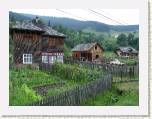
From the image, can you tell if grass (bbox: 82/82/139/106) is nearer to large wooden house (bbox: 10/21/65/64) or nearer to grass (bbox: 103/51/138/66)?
grass (bbox: 103/51/138/66)

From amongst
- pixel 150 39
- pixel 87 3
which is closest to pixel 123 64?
pixel 150 39

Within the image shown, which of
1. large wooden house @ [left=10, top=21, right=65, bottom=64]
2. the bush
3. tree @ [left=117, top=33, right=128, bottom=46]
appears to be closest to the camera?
the bush

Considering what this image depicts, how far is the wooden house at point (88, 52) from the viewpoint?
557cm

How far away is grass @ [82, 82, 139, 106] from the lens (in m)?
5.48

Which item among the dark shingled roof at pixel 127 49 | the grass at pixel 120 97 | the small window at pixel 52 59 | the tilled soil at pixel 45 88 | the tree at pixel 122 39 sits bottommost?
the grass at pixel 120 97

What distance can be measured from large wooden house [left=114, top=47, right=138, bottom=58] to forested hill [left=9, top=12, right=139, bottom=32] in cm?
22

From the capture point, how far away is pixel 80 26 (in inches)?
221

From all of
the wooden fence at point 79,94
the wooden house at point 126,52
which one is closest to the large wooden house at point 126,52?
the wooden house at point 126,52

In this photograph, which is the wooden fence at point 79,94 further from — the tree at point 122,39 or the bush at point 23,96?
the tree at point 122,39

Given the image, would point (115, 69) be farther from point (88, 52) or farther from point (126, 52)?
point (88, 52)

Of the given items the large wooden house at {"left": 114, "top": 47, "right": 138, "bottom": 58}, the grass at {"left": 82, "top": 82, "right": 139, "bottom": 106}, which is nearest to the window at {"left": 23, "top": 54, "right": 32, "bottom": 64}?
the grass at {"left": 82, "top": 82, "right": 139, "bottom": 106}

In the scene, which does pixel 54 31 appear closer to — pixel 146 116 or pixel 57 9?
pixel 57 9

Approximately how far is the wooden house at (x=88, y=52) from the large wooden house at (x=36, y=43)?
0.17 m

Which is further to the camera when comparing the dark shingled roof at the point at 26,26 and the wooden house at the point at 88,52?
the wooden house at the point at 88,52
